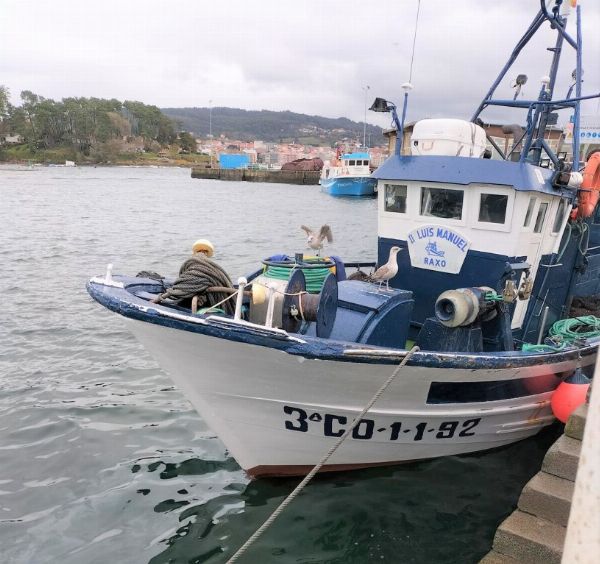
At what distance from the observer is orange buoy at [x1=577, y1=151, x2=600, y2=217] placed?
7.34 m

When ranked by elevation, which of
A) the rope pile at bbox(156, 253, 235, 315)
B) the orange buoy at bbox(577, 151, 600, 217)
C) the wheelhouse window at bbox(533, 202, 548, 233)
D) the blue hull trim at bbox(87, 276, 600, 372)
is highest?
the orange buoy at bbox(577, 151, 600, 217)

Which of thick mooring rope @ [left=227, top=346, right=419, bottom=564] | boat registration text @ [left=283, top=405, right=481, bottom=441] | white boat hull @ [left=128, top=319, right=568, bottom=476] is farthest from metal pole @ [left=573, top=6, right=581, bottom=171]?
thick mooring rope @ [left=227, top=346, right=419, bottom=564]

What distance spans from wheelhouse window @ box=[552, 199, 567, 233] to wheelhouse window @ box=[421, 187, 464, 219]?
1583mm

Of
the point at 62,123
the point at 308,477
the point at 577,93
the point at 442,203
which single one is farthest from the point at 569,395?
the point at 62,123

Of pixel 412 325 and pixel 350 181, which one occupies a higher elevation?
pixel 350 181

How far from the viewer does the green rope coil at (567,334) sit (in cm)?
599

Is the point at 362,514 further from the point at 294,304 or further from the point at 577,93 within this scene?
the point at 577,93

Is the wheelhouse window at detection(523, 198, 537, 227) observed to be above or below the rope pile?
above

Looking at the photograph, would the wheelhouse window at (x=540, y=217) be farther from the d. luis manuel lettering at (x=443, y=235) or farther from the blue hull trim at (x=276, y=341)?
the blue hull trim at (x=276, y=341)

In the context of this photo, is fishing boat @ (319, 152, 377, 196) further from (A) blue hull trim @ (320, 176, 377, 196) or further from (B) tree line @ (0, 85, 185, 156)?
(B) tree line @ (0, 85, 185, 156)

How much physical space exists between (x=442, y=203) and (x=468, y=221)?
0.42 meters

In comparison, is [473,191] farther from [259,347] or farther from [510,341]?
[259,347]

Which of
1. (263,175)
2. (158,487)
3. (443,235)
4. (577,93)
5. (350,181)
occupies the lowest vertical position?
(158,487)

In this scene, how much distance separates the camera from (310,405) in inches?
196
